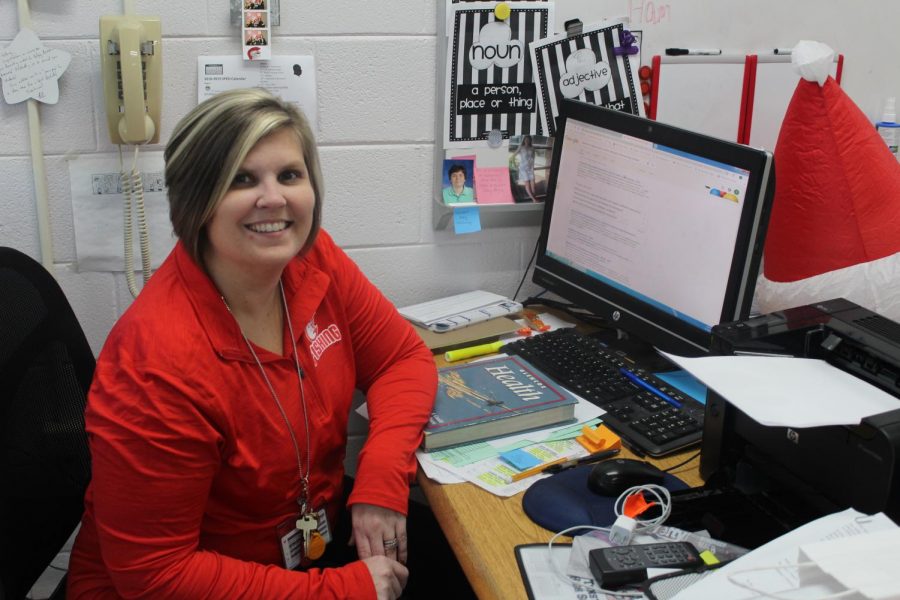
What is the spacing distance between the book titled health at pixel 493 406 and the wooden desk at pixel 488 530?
0.10 metres

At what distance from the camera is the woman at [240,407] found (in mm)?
1216

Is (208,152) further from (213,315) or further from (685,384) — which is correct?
(685,384)

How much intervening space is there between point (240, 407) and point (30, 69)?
86 centimetres

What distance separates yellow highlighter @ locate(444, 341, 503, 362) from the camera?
1779mm

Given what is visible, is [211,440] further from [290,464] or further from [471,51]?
[471,51]

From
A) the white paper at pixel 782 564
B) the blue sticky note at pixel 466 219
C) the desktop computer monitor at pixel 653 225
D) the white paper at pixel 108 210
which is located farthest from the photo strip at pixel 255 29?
the white paper at pixel 782 564

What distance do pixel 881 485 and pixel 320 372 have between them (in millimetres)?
843

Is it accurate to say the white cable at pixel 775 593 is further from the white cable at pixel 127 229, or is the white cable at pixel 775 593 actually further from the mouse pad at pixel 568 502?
the white cable at pixel 127 229

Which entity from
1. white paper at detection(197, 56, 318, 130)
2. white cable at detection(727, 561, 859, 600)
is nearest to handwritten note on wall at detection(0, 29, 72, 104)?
white paper at detection(197, 56, 318, 130)

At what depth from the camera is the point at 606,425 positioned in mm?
1512

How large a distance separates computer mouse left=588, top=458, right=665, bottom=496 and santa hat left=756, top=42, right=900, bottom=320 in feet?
1.83

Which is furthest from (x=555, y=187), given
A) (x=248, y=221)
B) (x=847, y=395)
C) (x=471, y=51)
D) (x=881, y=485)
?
(x=881, y=485)

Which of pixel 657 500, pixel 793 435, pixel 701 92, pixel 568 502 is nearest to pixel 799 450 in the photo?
pixel 793 435

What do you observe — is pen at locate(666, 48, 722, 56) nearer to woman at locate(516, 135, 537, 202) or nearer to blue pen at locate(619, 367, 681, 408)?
woman at locate(516, 135, 537, 202)
